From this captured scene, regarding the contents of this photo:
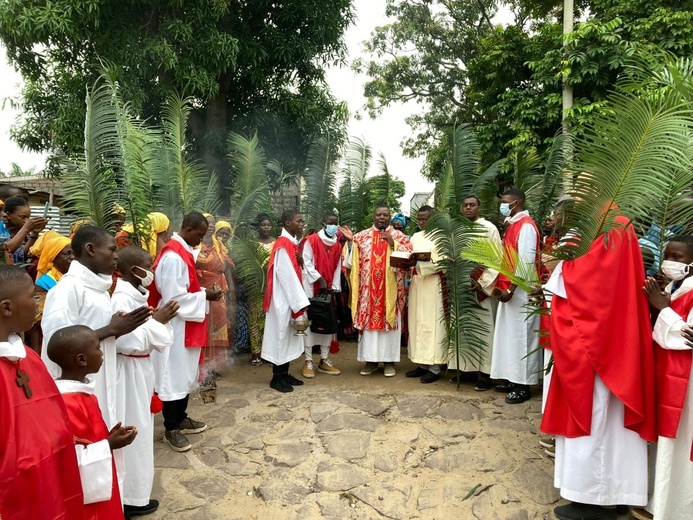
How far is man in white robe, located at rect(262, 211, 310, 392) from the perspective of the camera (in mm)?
6613

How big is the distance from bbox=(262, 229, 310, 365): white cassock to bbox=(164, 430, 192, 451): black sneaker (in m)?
1.60

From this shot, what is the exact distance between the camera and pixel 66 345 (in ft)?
9.37

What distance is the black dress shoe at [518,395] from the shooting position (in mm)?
6148

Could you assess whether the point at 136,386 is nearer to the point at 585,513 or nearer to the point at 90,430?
the point at 90,430

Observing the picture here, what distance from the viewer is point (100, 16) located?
10719 millimetres

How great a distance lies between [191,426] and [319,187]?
16.5 feet

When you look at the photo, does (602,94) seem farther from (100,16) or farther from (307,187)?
(100,16)

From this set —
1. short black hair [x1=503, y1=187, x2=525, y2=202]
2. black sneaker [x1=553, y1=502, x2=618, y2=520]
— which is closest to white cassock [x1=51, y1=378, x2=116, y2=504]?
black sneaker [x1=553, y1=502, x2=618, y2=520]

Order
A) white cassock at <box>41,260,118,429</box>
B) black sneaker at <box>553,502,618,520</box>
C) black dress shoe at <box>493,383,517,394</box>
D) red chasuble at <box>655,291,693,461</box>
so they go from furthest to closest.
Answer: black dress shoe at <box>493,383,517,394</box> → black sneaker at <box>553,502,618,520</box> → red chasuble at <box>655,291,693,461</box> → white cassock at <box>41,260,118,429</box>

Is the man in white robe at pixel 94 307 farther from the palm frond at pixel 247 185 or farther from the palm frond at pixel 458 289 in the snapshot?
the palm frond at pixel 247 185

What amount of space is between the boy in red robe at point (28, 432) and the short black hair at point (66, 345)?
41cm

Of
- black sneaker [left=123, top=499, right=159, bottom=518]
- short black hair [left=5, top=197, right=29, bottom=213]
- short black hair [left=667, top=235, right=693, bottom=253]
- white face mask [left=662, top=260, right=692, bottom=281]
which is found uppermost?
short black hair [left=5, top=197, right=29, bottom=213]

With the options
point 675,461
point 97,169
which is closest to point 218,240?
point 97,169

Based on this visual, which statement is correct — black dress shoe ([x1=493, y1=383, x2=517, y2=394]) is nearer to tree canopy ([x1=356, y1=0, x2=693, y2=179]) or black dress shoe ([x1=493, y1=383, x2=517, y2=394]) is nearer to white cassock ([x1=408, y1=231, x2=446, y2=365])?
white cassock ([x1=408, y1=231, x2=446, y2=365])
